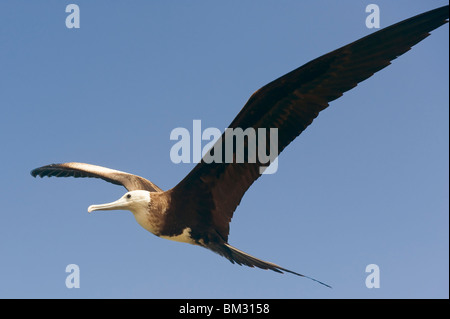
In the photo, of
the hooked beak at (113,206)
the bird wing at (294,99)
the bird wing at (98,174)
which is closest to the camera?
the bird wing at (294,99)

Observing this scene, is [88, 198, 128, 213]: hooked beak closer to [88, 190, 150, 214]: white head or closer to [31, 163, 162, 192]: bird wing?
[88, 190, 150, 214]: white head

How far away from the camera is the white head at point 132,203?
5.75m

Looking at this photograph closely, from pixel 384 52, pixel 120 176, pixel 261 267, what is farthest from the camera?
pixel 120 176

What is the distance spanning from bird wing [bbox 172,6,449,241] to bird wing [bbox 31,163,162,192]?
1388mm

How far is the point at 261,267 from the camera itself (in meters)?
5.47

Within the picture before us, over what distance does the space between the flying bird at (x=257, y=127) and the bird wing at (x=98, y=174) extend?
37.2 inches

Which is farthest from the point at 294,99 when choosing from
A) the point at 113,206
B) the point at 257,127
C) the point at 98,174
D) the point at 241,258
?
the point at 98,174

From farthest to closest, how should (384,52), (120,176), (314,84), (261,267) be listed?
(120,176) < (261,267) < (314,84) < (384,52)

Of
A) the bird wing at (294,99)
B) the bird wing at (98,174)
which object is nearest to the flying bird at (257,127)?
the bird wing at (294,99)

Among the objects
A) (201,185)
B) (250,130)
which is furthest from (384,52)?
(201,185)

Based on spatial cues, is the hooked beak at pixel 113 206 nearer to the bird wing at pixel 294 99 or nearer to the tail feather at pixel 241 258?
the bird wing at pixel 294 99

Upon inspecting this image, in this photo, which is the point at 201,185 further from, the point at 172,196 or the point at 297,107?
the point at 297,107

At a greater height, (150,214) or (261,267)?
(150,214)
